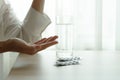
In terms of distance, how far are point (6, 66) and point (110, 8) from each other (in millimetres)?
913

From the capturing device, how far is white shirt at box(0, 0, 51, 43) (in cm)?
132

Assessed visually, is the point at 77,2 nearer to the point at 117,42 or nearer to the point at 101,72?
the point at 117,42

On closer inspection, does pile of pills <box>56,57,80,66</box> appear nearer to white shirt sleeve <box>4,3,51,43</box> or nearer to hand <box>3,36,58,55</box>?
hand <box>3,36,58,55</box>

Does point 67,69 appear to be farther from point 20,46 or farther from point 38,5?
point 38,5

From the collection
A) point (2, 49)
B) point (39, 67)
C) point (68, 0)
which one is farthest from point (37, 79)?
point (68, 0)

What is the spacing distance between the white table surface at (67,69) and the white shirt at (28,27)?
0.43ft

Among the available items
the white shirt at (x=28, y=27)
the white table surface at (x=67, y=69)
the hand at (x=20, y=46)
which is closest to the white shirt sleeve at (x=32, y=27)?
the white shirt at (x=28, y=27)

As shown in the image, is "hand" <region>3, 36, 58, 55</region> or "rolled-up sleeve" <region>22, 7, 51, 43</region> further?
"rolled-up sleeve" <region>22, 7, 51, 43</region>

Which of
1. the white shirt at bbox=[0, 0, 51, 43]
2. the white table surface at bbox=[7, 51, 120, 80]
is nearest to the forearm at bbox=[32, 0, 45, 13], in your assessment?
the white shirt at bbox=[0, 0, 51, 43]

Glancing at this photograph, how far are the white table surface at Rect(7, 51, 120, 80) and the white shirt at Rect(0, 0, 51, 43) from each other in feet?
0.43

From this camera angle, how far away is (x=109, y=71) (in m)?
0.96

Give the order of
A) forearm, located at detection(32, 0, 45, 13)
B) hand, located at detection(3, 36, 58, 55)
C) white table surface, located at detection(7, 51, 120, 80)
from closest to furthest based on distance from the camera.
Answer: white table surface, located at detection(7, 51, 120, 80)
hand, located at detection(3, 36, 58, 55)
forearm, located at detection(32, 0, 45, 13)

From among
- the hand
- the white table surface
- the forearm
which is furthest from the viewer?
the forearm

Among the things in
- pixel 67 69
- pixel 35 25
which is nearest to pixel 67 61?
pixel 67 69
